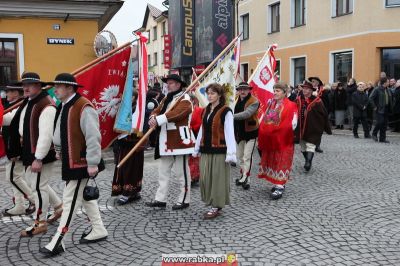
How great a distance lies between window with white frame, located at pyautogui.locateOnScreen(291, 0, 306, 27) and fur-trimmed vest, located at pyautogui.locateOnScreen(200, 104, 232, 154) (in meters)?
18.6

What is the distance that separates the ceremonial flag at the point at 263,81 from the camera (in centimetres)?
825

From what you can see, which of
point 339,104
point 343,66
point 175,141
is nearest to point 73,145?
point 175,141

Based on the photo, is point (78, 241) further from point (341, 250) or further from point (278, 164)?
point (278, 164)

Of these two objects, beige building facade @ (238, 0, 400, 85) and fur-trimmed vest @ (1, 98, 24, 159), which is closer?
fur-trimmed vest @ (1, 98, 24, 159)

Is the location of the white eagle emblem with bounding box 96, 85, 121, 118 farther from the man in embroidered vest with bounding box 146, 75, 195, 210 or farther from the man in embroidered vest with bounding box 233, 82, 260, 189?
the man in embroidered vest with bounding box 233, 82, 260, 189

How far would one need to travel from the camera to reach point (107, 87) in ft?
18.7

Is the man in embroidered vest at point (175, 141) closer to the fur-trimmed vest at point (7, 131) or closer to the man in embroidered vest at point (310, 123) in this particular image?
the fur-trimmed vest at point (7, 131)

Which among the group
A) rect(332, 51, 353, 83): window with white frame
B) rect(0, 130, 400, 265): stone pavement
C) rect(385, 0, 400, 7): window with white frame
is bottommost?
rect(0, 130, 400, 265): stone pavement

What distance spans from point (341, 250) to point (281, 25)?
70.4 feet

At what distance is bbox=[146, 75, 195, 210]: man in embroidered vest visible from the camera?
611cm

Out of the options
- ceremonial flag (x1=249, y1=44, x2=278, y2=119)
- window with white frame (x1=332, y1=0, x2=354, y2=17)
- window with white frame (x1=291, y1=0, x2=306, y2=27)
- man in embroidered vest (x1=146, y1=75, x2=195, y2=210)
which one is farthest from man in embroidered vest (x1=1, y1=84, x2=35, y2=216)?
window with white frame (x1=291, y1=0, x2=306, y2=27)

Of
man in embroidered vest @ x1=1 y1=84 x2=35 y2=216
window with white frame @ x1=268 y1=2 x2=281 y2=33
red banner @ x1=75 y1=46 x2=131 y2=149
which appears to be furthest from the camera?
window with white frame @ x1=268 y1=2 x2=281 y2=33

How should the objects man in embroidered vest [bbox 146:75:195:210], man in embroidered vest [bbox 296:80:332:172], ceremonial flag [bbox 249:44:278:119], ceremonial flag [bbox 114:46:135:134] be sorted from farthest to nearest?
man in embroidered vest [bbox 296:80:332:172] < ceremonial flag [bbox 249:44:278:119] < man in embroidered vest [bbox 146:75:195:210] < ceremonial flag [bbox 114:46:135:134]

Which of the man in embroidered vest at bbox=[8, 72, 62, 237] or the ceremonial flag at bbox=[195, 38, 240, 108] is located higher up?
the ceremonial flag at bbox=[195, 38, 240, 108]
